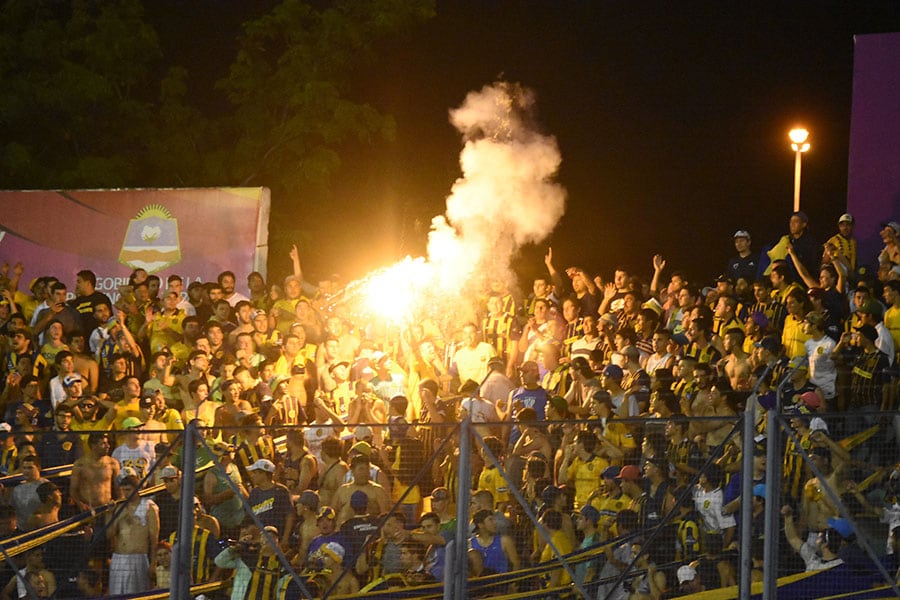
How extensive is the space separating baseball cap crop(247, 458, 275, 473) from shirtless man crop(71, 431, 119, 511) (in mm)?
1021

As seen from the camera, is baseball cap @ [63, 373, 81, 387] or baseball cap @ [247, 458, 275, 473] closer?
baseball cap @ [247, 458, 275, 473]

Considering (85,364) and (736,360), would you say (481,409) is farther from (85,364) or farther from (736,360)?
(85,364)

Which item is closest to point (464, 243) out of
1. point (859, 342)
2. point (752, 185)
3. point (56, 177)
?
point (859, 342)

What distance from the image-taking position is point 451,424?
9664 mm

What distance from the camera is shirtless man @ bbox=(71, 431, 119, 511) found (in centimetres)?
1095

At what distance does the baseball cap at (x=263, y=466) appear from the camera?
429 inches

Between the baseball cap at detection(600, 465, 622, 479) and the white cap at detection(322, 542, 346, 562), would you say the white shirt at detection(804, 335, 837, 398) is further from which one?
the white cap at detection(322, 542, 346, 562)

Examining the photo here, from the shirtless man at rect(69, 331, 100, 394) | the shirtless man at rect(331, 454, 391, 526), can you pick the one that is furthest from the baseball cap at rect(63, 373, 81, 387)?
the shirtless man at rect(331, 454, 391, 526)

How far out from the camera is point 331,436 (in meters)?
11.4

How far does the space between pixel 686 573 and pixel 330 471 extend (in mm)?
2828

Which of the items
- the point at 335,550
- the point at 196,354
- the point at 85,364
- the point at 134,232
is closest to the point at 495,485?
the point at 335,550

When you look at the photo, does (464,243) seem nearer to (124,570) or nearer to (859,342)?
(859,342)

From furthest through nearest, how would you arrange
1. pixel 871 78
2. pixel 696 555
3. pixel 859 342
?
pixel 871 78 → pixel 859 342 → pixel 696 555

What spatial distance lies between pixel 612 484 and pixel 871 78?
839 centimetres
